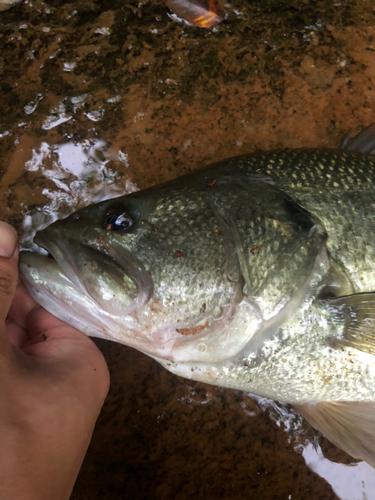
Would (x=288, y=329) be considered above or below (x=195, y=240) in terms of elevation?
below

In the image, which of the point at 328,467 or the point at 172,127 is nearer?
the point at 328,467

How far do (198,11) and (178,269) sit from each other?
157 cm

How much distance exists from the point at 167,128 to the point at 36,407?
4.59 feet

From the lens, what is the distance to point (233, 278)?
3.92 ft

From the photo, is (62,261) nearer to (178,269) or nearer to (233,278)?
(178,269)

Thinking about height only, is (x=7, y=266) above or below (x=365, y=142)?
below

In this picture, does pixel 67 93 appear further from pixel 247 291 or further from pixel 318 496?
pixel 318 496

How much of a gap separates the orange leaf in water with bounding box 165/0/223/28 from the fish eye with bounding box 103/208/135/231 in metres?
1.35

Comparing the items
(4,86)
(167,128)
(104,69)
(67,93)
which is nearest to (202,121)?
(167,128)

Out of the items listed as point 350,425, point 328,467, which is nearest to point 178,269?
point 350,425

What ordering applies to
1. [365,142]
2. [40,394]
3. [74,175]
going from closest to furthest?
[40,394]
[365,142]
[74,175]

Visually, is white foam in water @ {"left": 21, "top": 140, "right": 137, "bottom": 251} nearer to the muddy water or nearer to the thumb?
the muddy water

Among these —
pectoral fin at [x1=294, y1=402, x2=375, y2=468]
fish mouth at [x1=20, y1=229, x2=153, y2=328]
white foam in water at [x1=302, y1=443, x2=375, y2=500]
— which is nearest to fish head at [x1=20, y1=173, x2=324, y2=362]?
fish mouth at [x1=20, y1=229, x2=153, y2=328]

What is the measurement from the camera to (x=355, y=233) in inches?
50.5
